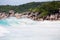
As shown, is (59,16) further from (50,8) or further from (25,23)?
(25,23)

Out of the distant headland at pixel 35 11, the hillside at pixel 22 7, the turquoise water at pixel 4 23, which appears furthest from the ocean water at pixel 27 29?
the hillside at pixel 22 7

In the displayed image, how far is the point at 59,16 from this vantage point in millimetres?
6516

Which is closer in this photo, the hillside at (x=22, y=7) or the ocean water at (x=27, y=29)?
the ocean water at (x=27, y=29)

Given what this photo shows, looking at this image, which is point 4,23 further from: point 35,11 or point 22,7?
point 35,11

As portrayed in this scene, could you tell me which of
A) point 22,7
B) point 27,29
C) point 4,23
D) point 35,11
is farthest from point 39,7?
point 4,23

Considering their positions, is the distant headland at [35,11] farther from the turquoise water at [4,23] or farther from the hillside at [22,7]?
the turquoise water at [4,23]

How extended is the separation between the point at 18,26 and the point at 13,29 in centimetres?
20

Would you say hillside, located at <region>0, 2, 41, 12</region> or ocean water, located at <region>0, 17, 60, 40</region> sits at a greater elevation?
hillside, located at <region>0, 2, 41, 12</region>

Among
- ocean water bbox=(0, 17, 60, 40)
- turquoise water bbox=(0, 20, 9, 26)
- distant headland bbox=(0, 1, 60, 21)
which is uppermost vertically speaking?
distant headland bbox=(0, 1, 60, 21)

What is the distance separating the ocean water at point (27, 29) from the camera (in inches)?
237

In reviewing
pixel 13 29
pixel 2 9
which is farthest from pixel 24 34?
pixel 2 9

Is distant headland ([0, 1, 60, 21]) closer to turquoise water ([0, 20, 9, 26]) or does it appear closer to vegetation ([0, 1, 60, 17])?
vegetation ([0, 1, 60, 17])

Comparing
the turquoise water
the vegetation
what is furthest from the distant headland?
the turquoise water

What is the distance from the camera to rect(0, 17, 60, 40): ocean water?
19.8ft
